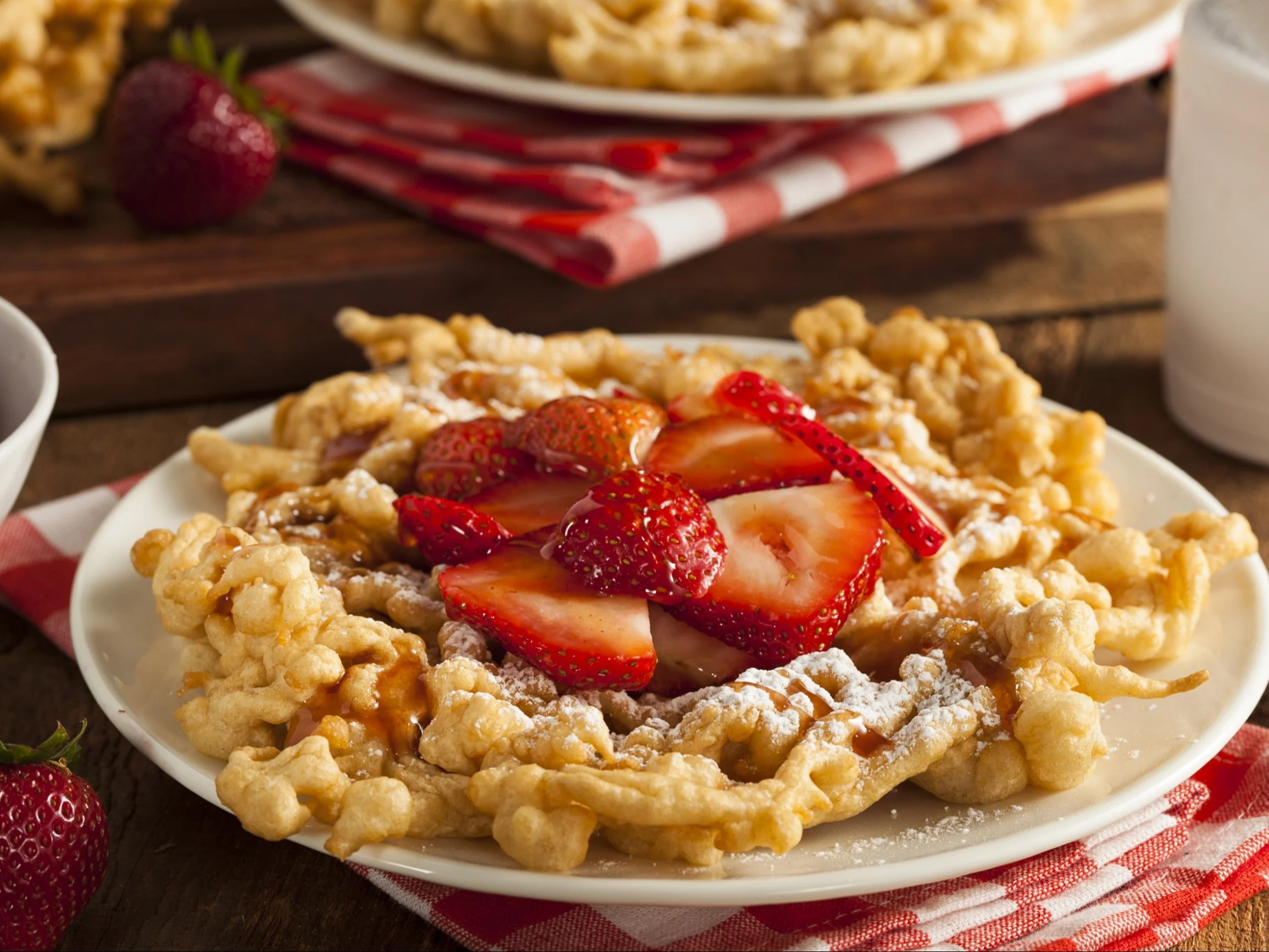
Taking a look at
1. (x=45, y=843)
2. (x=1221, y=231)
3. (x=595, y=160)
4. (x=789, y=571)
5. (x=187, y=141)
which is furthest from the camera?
(x=595, y=160)

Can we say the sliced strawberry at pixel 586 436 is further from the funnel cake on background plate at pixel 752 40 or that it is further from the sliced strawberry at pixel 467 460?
the funnel cake on background plate at pixel 752 40

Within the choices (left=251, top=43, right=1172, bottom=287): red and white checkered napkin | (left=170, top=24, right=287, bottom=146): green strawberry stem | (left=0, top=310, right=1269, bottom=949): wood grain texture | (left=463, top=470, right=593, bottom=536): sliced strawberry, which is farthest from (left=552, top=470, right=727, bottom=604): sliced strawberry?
(left=170, top=24, right=287, bottom=146): green strawberry stem

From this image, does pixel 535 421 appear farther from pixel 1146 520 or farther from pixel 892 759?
pixel 1146 520

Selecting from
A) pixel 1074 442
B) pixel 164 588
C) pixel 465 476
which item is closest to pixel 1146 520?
pixel 1074 442

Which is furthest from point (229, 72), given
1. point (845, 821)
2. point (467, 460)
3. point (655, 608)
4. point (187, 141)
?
point (845, 821)

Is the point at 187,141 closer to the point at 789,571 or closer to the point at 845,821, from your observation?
the point at 789,571

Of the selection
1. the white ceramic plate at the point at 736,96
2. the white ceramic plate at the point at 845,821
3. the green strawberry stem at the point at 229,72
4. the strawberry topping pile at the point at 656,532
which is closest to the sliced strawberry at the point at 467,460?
the strawberry topping pile at the point at 656,532
